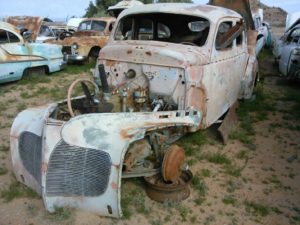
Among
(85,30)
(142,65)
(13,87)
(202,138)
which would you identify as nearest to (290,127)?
(202,138)

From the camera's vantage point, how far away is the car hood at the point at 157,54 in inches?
166

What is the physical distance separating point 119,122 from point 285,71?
7.30 m

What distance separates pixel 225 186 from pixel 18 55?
22.1 feet

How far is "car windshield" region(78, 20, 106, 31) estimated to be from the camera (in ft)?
40.9

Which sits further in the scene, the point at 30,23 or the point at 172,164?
the point at 30,23

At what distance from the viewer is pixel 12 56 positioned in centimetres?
852

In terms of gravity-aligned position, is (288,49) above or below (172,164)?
above

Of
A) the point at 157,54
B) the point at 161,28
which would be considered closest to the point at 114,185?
the point at 157,54

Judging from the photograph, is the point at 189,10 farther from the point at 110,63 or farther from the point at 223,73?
the point at 110,63

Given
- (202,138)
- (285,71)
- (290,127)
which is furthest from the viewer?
(285,71)

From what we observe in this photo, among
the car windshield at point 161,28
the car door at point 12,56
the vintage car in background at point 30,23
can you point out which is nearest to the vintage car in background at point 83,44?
the vintage car in background at point 30,23

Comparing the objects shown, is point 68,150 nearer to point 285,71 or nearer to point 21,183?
point 21,183

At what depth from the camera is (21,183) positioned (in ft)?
13.3

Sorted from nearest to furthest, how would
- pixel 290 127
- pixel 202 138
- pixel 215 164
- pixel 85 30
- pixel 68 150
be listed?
1. pixel 68 150
2. pixel 215 164
3. pixel 202 138
4. pixel 290 127
5. pixel 85 30
